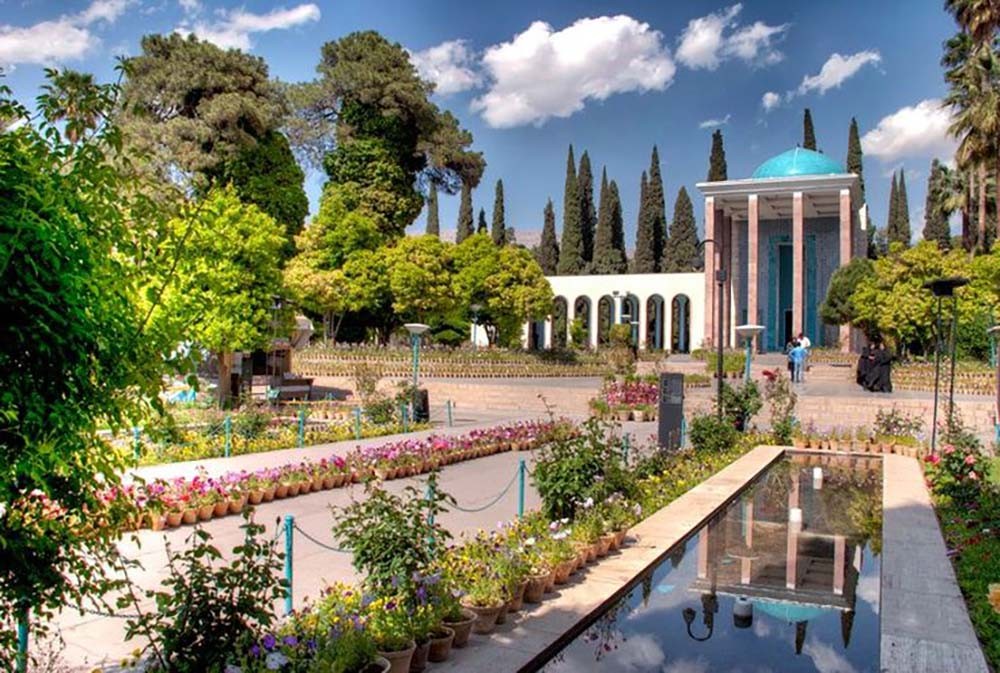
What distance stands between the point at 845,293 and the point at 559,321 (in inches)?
740

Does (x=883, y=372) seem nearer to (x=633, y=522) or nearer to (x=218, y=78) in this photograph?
(x=633, y=522)

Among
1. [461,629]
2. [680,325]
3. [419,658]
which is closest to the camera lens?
[419,658]

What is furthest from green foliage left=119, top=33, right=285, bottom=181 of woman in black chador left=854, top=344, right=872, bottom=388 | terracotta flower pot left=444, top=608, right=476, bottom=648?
terracotta flower pot left=444, top=608, right=476, bottom=648

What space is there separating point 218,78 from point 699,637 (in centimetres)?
3329

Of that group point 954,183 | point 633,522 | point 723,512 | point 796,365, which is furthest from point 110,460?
point 954,183

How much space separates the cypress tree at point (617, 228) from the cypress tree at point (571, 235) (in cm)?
218

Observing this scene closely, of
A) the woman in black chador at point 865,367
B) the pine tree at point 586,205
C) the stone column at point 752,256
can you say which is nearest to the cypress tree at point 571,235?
the pine tree at point 586,205

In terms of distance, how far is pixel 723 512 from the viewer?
961 cm

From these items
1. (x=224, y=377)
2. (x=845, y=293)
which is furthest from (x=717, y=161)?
(x=224, y=377)

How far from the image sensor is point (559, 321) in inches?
1988

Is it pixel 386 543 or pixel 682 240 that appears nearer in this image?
pixel 386 543

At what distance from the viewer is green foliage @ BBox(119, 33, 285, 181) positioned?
32.7 m

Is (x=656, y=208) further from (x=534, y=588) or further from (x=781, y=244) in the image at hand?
(x=534, y=588)

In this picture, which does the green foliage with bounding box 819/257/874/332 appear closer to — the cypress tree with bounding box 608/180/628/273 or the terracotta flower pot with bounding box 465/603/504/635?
the cypress tree with bounding box 608/180/628/273
